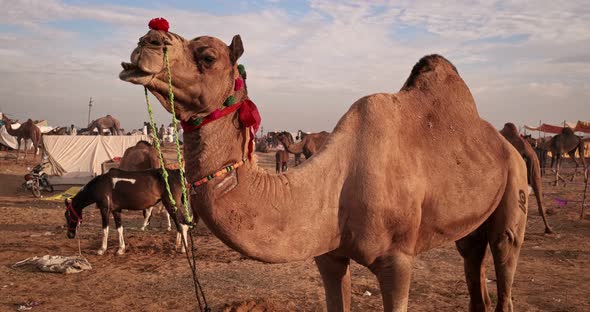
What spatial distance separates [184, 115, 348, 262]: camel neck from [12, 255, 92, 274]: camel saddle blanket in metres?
7.03

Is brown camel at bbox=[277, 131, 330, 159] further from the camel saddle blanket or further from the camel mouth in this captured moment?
the camel mouth

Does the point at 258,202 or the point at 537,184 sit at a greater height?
the point at 258,202

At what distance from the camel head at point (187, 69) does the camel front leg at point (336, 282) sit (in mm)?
1797

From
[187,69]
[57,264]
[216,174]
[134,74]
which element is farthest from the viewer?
[57,264]

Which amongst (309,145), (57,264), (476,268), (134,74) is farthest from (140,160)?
(134,74)

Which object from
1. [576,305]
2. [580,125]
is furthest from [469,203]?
[580,125]

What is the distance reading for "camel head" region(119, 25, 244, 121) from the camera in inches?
90.3

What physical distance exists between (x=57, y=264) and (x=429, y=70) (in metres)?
7.60

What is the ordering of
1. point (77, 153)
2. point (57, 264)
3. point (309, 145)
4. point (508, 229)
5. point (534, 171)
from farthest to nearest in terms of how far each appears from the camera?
point (309, 145)
point (77, 153)
point (534, 171)
point (57, 264)
point (508, 229)

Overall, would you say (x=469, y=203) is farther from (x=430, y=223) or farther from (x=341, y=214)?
(x=341, y=214)

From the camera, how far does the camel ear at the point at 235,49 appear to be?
276 centimetres

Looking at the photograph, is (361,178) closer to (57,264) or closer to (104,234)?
(57,264)

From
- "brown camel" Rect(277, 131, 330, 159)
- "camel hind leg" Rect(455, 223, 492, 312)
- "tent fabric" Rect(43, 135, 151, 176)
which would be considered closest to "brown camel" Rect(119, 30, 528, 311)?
"camel hind leg" Rect(455, 223, 492, 312)

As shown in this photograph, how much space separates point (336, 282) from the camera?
385cm
